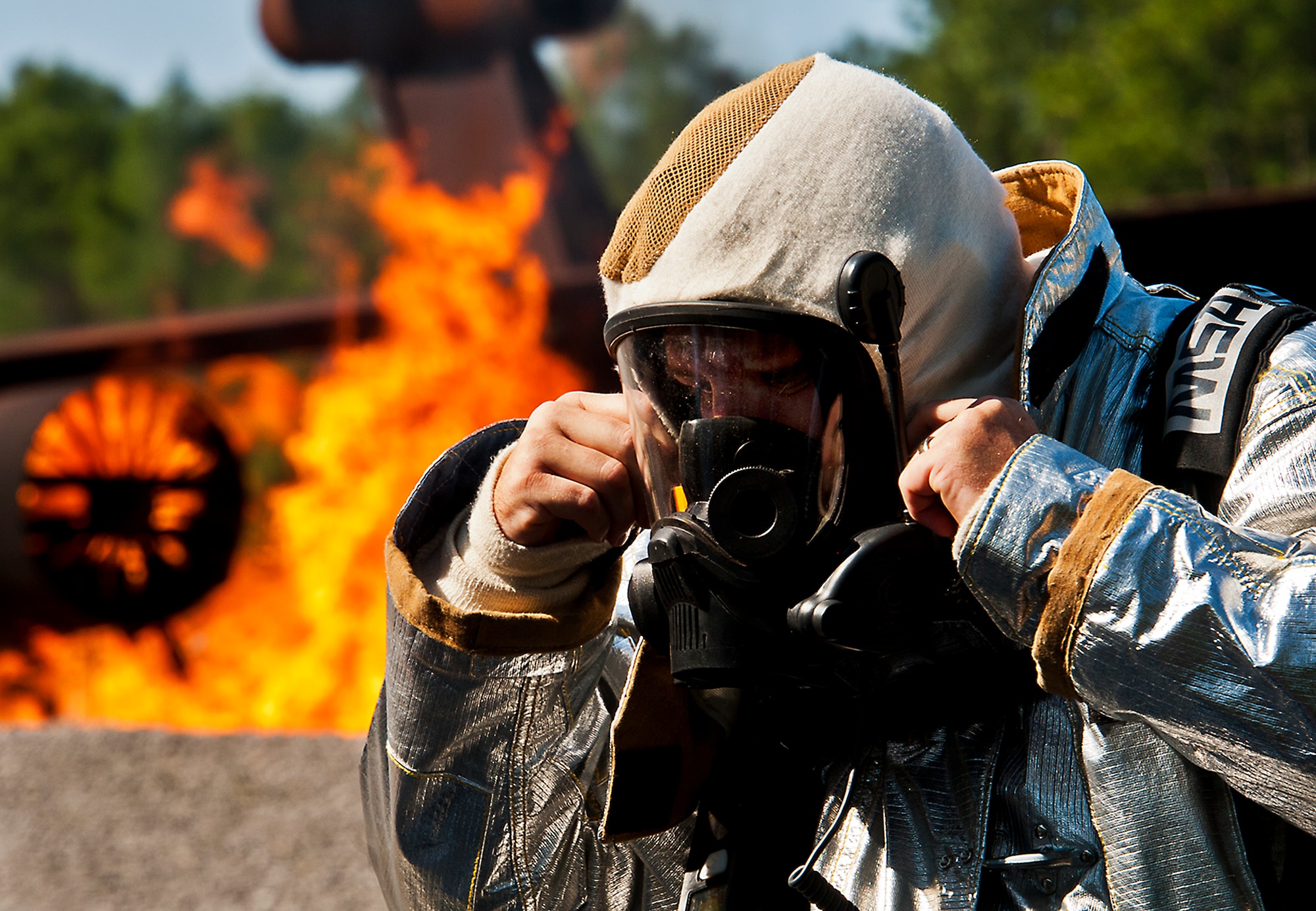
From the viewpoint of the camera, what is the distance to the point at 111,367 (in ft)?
27.4

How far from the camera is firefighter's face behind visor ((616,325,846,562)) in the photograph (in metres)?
1.44

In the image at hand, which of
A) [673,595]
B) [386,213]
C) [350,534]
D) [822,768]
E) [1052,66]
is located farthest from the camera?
[1052,66]

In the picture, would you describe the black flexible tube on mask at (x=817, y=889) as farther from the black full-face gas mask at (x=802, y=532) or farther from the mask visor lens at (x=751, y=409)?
the mask visor lens at (x=751, y=409)

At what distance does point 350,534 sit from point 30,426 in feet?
6.57

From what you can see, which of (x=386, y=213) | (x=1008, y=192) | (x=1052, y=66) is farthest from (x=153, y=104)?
(x=1008, y=192)

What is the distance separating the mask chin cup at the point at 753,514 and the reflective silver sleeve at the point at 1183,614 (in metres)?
0.27

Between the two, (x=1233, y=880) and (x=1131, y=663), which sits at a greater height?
(x=1131, y=663)

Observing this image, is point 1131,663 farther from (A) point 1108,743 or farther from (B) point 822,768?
(B) point 822,768

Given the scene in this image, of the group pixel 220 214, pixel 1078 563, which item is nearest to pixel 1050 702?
pixel 1078 563

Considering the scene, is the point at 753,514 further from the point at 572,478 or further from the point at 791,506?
the point at 572,478

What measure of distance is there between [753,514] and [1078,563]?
40cm

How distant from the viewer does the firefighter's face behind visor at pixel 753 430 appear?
144cm

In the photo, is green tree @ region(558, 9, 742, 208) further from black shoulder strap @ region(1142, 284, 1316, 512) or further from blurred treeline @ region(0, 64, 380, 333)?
black shoulder strap @ region(1142, 284, 1316, 512)

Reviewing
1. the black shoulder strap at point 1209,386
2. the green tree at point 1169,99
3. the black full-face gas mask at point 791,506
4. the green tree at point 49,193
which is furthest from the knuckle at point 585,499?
the green tree at point 49,193
